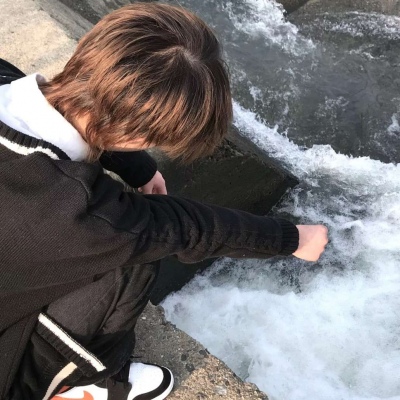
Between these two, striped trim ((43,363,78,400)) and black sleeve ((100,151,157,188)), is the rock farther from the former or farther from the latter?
striped trim ((43,363,78,400))

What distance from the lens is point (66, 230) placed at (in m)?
1.28

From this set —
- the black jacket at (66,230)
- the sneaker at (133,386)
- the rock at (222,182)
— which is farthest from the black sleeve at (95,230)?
the rock at (222,182)

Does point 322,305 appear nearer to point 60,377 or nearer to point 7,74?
point 60,377

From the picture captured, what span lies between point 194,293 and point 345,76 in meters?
2.41

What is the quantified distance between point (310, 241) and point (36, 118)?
958 millimetres

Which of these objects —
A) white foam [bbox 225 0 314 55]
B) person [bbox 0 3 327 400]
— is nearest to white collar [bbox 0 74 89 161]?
person [bbox 0 3 327 400]

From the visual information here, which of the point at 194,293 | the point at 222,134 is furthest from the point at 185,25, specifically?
the point at 194,293

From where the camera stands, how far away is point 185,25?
140 centimetres

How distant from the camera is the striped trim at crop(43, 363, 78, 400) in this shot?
1621mm

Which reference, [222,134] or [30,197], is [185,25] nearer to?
[222,134]

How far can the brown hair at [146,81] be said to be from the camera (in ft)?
4.37

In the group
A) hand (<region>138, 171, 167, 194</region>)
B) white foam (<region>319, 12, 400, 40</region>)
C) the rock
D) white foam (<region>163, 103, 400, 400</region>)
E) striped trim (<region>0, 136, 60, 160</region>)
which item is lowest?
white foam (<region>163, 103, 400, 400</region>)

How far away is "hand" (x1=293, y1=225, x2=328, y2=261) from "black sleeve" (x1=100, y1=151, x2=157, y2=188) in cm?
65

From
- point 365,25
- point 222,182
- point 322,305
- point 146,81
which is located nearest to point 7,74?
point 146,81
